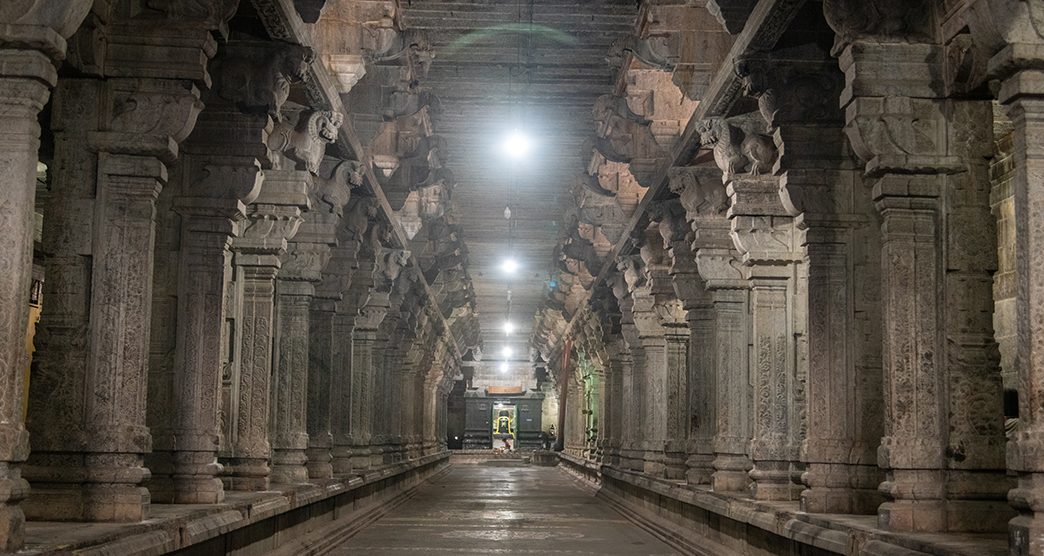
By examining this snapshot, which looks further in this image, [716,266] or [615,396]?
[615,396]

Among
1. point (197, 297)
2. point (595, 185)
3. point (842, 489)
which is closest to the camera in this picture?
point (842, 489)

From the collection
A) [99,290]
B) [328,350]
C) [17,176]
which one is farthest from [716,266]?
[17,176]

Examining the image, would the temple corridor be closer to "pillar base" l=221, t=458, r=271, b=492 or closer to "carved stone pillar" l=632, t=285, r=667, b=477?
"pillar base" l=221, t=458, r=271, b=492

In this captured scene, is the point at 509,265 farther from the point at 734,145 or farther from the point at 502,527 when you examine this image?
the point at 734,145

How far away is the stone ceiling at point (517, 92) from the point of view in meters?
15.2

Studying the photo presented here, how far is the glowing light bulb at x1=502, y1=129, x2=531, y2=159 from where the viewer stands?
65.6ft

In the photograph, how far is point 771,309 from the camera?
12.9 metres

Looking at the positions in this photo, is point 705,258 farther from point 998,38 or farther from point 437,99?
point 998,38

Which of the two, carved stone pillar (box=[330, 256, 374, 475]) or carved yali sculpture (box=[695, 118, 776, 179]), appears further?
carved stone pillar (box=[330, 256, 374, 475])

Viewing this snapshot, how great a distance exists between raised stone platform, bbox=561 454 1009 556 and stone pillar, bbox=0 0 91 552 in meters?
4.41

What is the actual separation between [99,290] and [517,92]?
10916 millimetres

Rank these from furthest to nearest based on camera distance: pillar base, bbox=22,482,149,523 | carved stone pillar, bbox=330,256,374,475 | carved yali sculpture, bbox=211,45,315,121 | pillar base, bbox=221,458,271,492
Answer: carved stone pillar, bbox=330,256,374,475 → pillar base, bbox=221,458,271,492 → carved yali sculpture, bbox=211,45,315,121 → pillar base, bbox=22,482,149,523

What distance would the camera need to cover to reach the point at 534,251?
104 ft

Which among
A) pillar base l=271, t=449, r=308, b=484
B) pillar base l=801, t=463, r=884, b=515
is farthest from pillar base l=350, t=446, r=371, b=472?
pillar base l=801, t=463, r=884, b=515
